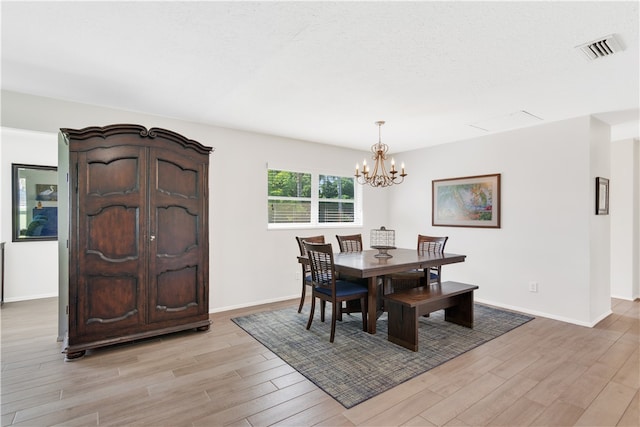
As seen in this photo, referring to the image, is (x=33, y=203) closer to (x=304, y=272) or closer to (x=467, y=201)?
(x=304, y=272)

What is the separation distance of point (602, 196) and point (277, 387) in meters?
4.39

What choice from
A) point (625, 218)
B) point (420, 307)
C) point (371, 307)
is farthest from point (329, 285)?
point (625, 218)

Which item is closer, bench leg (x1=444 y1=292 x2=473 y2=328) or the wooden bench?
the wooden bench

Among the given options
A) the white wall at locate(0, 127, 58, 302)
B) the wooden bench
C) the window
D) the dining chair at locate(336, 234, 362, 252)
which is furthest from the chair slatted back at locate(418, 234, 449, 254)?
the white wall at locate(0, 127, 58, 302)

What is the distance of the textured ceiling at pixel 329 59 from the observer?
5.95 feet

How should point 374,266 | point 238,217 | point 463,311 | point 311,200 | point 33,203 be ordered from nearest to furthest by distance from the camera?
1. point 374,266
2. point 463,311
3. point 238,217
4. point 33,203
5. point 311,200

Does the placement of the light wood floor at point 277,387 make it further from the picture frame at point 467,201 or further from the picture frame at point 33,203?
the picture frame at point 33,203

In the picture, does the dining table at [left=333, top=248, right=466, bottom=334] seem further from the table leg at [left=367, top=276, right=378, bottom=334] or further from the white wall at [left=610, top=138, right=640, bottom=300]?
the white wall at [left=610, top=138, right=640, bottom=300]

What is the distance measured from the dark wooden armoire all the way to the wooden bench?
2018 millimetres

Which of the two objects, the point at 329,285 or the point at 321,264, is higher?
the point at 321,264

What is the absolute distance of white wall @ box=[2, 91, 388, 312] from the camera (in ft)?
13.5

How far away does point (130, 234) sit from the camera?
3.01 metres

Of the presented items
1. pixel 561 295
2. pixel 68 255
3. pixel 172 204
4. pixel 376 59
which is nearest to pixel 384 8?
pixel 376 59

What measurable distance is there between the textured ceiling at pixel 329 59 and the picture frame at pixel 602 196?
0.78 metres
